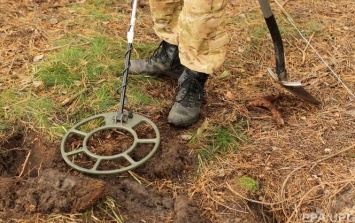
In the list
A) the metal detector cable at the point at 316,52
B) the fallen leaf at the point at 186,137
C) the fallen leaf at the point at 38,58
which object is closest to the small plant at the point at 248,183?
the fallen leaf at the point at 186,137

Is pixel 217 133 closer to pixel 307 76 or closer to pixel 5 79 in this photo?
pixel 307 76

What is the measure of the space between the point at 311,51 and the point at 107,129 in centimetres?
156

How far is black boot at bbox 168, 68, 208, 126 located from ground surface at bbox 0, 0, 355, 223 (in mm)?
64

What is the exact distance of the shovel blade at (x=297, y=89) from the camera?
2449 mm

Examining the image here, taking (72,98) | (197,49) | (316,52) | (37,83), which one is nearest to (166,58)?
(197,49)

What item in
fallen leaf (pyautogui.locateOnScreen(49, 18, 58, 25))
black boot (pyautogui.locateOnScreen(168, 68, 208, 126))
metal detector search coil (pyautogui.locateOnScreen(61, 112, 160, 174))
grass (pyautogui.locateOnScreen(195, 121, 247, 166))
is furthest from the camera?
fallen leaf (pyautogui.locateOnScreen(49, 18, 58, 25))

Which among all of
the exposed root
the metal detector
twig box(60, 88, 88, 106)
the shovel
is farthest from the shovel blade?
twig box(60, 88, 88, 106)

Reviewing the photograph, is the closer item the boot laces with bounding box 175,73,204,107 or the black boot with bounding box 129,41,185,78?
the boot laces with bounding box 175,73,204,107

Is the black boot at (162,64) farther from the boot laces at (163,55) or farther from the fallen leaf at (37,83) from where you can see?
the fallen leaf at (37,83)

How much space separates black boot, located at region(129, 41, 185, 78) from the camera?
276 cm

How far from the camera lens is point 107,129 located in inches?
94.3

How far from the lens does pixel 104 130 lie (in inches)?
95.6

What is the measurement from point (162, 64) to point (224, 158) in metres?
0.79

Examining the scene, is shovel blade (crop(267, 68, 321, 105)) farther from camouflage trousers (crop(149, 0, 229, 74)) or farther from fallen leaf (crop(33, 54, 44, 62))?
fallen leaf (crop(33, 54, 44, 62))
